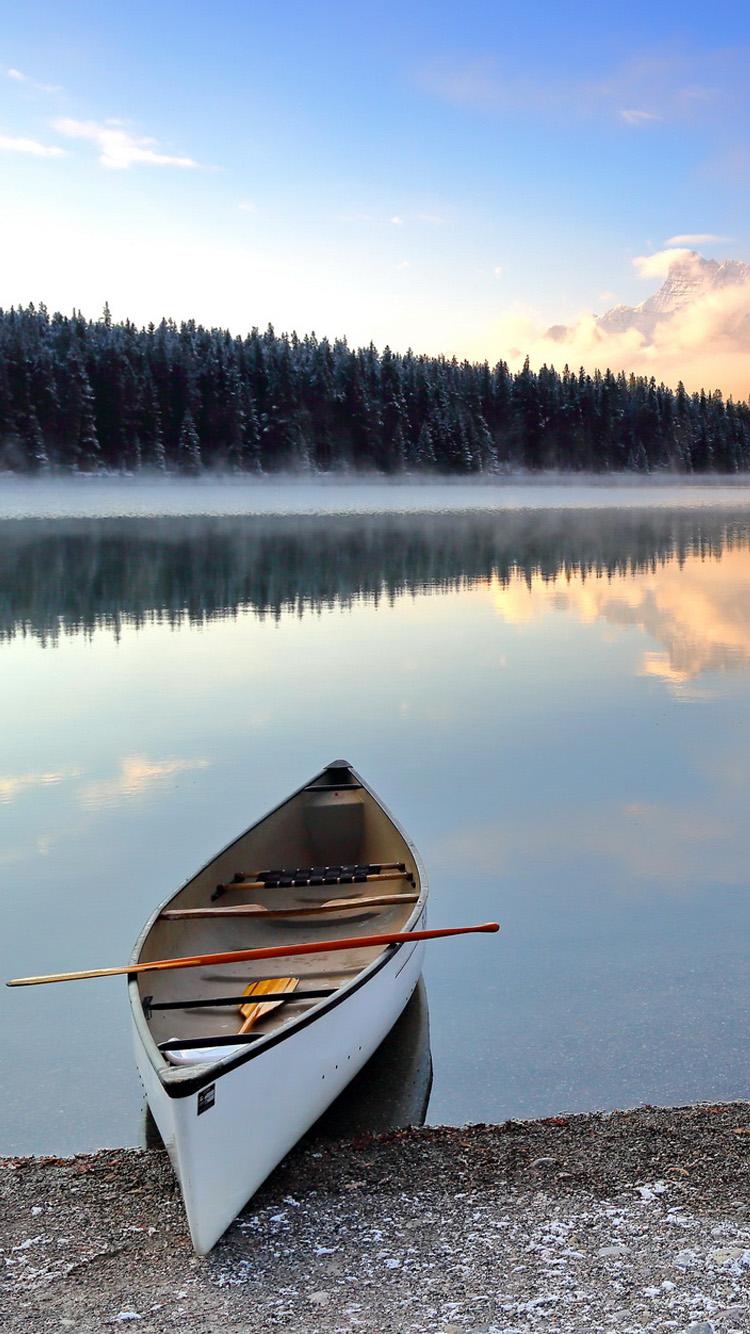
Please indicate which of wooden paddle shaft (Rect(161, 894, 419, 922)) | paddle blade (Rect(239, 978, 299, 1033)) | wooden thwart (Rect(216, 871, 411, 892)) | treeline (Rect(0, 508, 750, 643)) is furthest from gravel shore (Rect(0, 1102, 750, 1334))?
treeline (Rect(0, 508, 750, 643))

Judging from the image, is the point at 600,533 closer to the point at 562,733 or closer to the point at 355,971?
the point at 562,733

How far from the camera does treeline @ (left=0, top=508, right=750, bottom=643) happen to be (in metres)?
33.7

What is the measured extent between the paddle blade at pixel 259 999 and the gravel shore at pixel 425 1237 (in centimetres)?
80

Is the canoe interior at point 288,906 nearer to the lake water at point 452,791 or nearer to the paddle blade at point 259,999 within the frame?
the paddle blade at point 259,999

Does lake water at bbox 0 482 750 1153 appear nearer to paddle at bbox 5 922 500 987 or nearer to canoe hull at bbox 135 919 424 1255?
paddle at bbox 5 922 500 987

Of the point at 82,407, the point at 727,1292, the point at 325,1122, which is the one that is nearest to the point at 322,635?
the point at 325,1122

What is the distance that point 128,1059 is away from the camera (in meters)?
7.70

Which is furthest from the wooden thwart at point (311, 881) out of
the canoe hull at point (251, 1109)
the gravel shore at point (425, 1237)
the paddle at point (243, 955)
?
the gravel shore at point (425, 1237)

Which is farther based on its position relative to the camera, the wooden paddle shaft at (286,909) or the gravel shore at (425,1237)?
the wooden paddle shaft at (286,909)

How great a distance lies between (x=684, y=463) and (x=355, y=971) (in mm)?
173762

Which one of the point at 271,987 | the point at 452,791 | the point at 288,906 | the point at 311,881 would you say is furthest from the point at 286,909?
the point at 452,791

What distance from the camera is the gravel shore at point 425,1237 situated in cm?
493

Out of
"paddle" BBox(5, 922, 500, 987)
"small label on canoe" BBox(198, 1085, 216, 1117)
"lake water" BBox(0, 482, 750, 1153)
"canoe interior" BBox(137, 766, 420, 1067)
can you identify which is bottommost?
"lake water" BBox(0, 482, 750, 1153)

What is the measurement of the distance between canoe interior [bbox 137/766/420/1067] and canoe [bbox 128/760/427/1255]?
0.04 feet
